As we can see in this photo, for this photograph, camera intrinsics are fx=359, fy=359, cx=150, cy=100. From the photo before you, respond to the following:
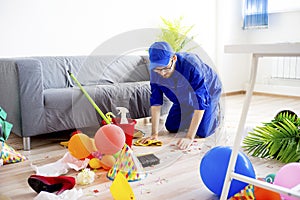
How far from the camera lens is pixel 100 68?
214 cm

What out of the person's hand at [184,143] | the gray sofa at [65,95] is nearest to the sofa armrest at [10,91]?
the gray sofa at [65,95]

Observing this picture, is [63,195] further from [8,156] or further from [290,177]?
[290,177]

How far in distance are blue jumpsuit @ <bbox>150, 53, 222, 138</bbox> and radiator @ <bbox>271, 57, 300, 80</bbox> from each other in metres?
2.01

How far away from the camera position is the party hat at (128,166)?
1562mm

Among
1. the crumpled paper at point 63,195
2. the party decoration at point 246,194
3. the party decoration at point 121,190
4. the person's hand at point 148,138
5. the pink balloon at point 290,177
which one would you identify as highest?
the pink balloon at point 290,177

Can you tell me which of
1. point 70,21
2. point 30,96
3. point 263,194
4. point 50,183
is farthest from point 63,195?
point 70,21

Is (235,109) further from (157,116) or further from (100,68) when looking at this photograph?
(100,68)

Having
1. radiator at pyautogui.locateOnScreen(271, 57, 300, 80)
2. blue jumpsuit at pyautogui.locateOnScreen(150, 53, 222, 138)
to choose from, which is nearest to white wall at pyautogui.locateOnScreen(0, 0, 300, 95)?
radiator at pyautogui.locateOnScreen(271, 57, 300, 80)

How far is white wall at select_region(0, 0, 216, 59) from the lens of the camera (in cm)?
276

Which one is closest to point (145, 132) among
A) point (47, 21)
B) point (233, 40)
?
point (47, 21)

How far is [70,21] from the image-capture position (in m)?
3.08

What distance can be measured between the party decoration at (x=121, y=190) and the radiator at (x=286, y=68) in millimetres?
3058

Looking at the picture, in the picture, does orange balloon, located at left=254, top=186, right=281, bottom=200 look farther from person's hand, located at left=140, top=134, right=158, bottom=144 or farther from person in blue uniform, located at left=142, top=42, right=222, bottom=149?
person's hand, located at left=140, top=134, right=158, bottom=144

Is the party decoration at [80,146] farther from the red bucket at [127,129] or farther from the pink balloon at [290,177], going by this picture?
the pink balloon at [290,177]
